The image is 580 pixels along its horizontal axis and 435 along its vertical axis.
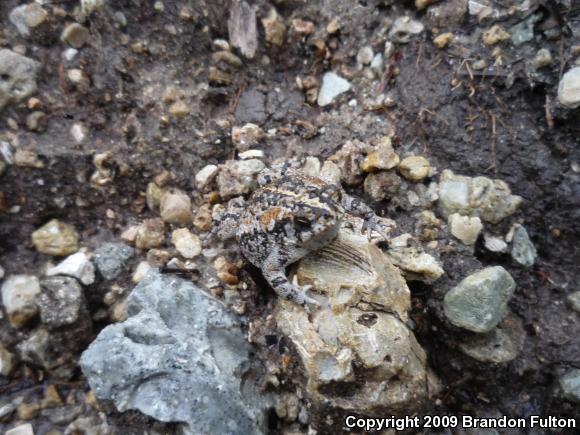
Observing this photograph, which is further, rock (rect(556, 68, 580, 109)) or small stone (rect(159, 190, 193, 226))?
small stone (rect(159, 190, 193, 226))

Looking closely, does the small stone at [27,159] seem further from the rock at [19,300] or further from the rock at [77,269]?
the rock at [19,300]

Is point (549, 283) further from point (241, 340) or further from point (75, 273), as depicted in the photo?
point (75, 273)

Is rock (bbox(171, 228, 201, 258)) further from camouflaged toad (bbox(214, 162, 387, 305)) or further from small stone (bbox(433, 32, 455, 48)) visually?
small stone (bbox(433, 32, 455, 48))

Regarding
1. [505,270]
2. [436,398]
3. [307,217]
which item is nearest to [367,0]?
[307,217]

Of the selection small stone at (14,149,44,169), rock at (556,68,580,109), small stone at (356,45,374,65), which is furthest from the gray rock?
rock at (556,68,580,109)

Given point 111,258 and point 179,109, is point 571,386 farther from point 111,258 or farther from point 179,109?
point 179,109

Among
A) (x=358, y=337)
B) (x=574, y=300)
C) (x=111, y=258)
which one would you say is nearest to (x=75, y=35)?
(x=111, y=258)
